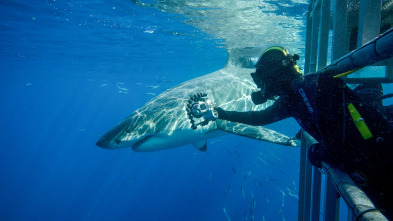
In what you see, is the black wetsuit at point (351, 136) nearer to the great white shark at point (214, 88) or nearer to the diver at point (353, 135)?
the diver at point (353, 135)

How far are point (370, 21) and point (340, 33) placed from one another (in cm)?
85

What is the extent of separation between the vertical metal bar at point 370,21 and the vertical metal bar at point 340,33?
0.74m

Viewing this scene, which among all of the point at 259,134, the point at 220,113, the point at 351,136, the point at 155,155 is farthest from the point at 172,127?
the point at 155,155

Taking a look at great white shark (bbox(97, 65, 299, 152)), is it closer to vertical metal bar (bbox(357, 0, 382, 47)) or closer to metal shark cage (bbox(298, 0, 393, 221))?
metal shark cage (bbox(298, 0, 393, 221))

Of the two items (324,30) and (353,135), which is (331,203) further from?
(324,30)

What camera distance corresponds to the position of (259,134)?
4.21m

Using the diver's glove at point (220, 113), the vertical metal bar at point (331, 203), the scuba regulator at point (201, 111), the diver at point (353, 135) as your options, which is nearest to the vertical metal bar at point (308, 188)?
the vertical metal bar at point (331, 203)

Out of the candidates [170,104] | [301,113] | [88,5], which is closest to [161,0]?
[88,5]

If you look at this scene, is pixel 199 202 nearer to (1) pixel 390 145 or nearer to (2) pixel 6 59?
(1) pixel 390 145

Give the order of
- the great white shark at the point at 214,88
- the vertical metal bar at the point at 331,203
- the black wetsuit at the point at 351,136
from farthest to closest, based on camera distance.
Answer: the great white shark at the point at 214,88 < the vertical metal bar at the point at 331,203 < the black wetsuit at the point at 351,136

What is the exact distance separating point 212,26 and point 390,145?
12.1 metres

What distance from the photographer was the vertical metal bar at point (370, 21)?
84.9 inches

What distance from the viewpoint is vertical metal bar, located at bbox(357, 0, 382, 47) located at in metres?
2.16

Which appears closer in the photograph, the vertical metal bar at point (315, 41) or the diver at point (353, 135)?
the diver at point (353, 135)
